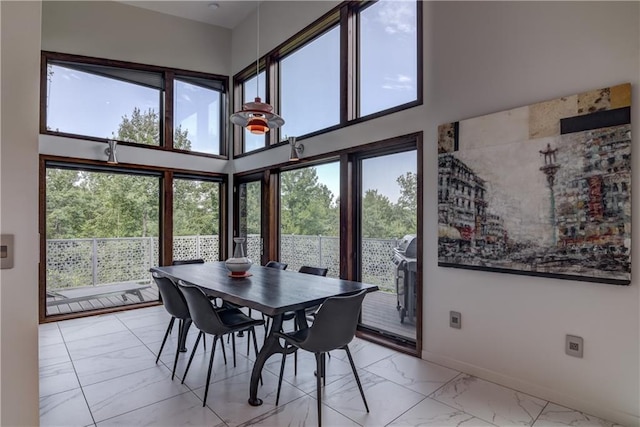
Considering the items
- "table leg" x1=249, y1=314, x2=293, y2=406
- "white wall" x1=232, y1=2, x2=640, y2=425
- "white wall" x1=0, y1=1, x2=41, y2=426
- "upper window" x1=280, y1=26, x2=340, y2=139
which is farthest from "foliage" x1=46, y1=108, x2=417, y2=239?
"white wall" x1=0, y1=1, x2=41, y2=426

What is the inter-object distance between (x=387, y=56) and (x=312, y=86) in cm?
129

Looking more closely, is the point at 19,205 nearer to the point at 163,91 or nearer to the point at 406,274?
the point at 406,274

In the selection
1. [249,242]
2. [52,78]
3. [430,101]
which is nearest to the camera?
[430,101]

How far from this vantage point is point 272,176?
207 inches

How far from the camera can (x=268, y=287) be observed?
274 cm

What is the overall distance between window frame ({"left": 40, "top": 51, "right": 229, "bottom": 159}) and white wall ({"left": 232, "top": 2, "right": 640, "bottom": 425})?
3683mm

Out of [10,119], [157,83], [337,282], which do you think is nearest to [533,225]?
[337,282]

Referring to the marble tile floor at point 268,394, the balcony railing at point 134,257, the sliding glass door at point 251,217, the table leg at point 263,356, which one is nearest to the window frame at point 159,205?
the balcony railing at point 134,257

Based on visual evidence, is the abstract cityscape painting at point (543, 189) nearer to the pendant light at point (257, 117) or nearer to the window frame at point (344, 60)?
the window frame at point (344, 60)

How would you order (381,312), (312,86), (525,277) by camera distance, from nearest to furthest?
(525,277)
(381,312)
(312,86)

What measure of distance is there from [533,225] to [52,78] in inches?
233

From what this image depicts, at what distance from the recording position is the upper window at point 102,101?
4617 mm

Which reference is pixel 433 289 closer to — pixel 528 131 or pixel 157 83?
pixel 528 131

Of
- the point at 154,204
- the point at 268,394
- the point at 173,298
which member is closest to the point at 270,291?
the point at 268,394
